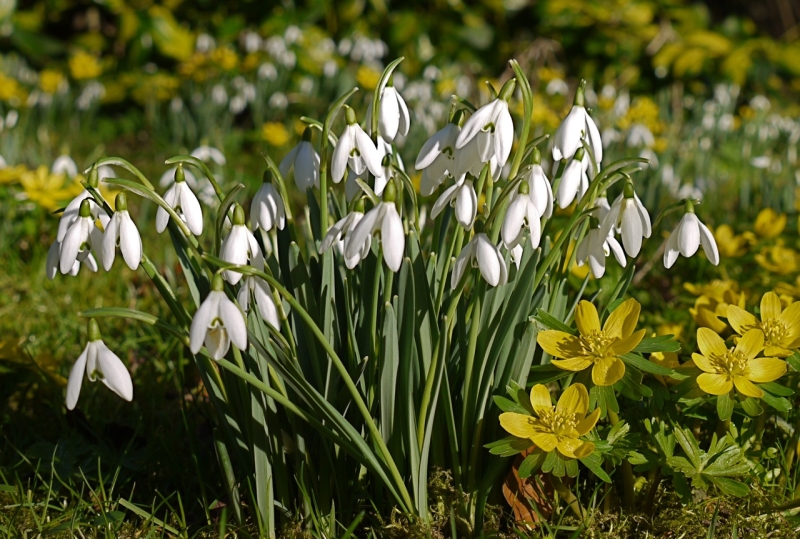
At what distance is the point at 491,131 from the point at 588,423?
521 millimetres

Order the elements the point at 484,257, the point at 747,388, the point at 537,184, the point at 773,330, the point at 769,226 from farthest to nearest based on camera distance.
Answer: the point at 769,226 < the point at 773,330 < the point at 747,388 < the point at 537,184 < the point at 484,257

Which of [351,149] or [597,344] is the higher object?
[351,149]

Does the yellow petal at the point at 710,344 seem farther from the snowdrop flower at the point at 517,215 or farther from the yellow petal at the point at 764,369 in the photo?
the snowdrop flower at the point at 517,215

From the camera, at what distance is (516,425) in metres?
1.35

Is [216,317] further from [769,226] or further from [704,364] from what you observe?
[769,226]

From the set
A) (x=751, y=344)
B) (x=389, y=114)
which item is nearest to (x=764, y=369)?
(x=751, y=344)

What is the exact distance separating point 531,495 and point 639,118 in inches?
123

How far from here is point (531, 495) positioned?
1.51 meters

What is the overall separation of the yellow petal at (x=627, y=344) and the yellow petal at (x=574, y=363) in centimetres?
5

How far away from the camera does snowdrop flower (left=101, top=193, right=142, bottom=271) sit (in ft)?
3.88

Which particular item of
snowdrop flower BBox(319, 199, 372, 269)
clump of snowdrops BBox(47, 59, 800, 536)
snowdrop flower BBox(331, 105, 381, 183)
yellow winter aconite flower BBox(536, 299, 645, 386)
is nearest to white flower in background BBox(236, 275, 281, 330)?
clump of snowdrops BBox(47, 59, 800, 536)

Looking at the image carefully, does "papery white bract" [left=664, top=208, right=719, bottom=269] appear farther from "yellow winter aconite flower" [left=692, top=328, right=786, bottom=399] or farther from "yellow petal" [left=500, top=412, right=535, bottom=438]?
"yellow petal" [left=500, top=412, right=535, bottom=438]

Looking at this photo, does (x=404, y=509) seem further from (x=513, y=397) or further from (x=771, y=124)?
(x=771, y=124)

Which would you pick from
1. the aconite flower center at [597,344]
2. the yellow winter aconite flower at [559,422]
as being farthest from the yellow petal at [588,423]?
the aconite flower center at [597,344]
